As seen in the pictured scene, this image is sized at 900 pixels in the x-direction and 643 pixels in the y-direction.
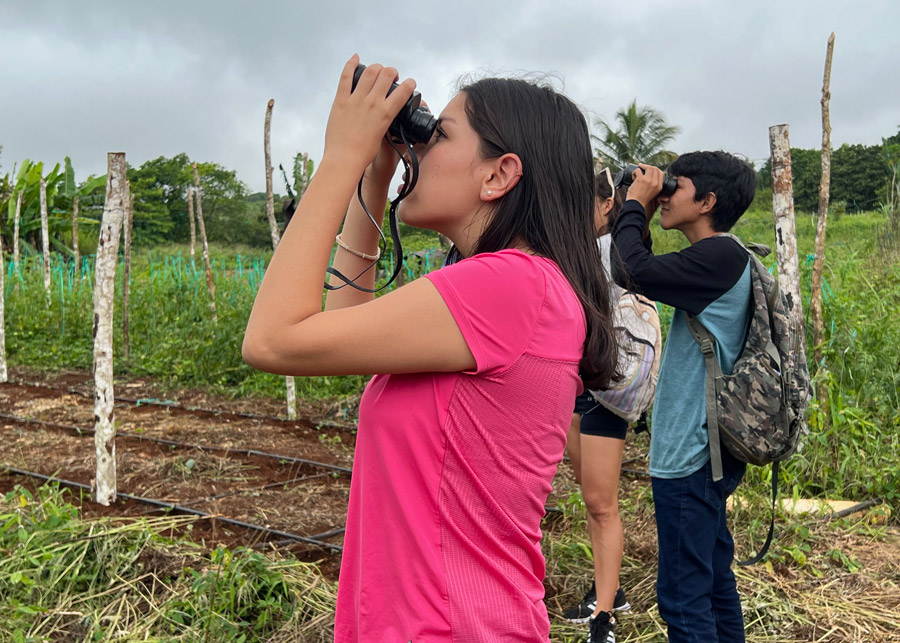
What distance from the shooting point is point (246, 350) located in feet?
3.12

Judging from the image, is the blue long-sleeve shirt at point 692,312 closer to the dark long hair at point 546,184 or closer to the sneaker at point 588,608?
the sneaker at point 588,608

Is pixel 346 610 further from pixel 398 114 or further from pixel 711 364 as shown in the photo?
pixel 711 364

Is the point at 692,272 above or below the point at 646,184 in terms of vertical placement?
below

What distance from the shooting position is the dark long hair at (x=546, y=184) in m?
1.07

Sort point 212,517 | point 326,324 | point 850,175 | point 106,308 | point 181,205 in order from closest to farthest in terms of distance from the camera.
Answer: point 326,324
point 212,517
point 106,308
point 850,175
point 181,205

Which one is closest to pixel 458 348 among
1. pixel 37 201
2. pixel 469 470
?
pixel 469 470

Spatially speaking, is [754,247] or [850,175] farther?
[850,175]

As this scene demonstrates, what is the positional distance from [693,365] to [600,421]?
23.5 inches

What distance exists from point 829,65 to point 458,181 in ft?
14.9

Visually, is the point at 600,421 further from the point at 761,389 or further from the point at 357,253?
the point at 357,253

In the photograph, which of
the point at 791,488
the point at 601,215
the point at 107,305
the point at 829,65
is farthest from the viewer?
the point at 829,65

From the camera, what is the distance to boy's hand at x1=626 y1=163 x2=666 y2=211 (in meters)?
2.38

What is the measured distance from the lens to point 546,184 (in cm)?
107

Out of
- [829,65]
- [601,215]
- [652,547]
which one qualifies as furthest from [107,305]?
[829,65]
